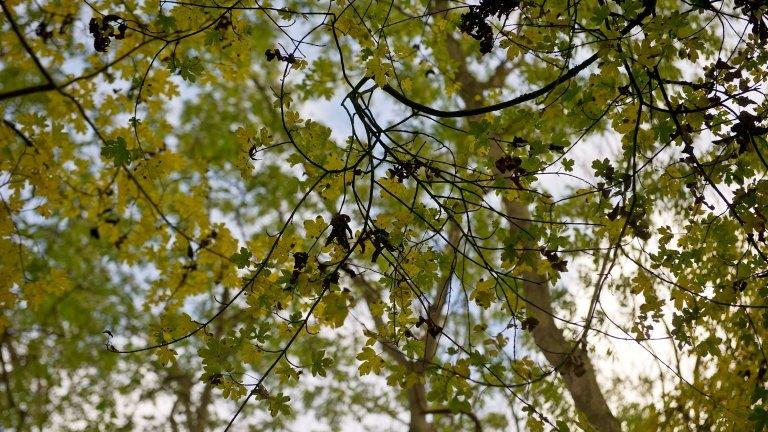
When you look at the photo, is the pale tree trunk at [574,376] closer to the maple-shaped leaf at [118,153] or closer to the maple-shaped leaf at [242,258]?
the maple-shaped leaf at [242,258]

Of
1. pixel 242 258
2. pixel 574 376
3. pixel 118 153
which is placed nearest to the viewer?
pixel 242 258

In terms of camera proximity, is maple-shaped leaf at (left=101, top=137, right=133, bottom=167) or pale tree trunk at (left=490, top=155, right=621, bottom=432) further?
pale tree trunk at (left=490, top=155, right=621, bottom=432)

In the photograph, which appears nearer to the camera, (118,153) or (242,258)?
(242,258)

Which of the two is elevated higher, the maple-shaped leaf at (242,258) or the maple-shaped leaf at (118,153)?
the maple-shaped leaf at (118,153)

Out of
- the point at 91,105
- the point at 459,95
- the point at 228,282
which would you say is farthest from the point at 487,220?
the point at 91,105

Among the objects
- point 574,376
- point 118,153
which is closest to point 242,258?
point 118,153

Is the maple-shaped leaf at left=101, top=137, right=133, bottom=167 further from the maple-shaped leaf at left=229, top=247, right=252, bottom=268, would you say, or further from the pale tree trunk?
the pale tree trunk

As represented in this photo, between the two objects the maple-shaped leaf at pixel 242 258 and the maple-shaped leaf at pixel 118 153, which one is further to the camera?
the maple-shaped leaf at pixel 118 153

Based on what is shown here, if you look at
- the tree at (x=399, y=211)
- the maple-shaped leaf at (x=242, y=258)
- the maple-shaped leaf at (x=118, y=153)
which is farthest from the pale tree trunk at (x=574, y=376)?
the maple-shaped leaf at (x=118, y=153)

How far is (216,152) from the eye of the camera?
8078 millimetres

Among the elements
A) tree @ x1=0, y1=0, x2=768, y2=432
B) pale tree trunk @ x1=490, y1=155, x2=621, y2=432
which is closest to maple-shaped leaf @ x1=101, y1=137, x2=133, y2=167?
tree @ x1=0, y1=0, x2=768, y2=432

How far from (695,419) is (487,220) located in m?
2.97

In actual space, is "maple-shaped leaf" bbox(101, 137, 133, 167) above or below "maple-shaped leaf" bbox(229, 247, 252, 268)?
above

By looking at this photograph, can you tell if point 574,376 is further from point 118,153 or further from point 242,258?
point 118,153
